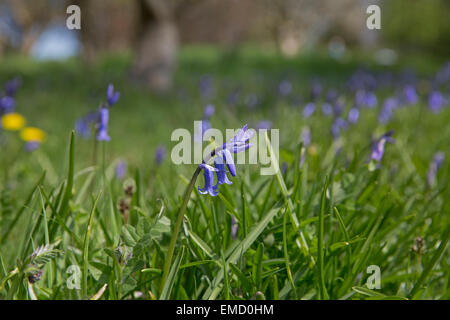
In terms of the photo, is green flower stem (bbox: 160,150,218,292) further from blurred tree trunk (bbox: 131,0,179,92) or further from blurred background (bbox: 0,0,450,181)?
blurred tree trunk (bbox: 131,0,179,92)

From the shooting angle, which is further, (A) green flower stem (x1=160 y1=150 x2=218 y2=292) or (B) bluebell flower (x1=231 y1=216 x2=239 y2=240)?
(B) bluebell flower (x1=231 y1=216 x2=239 y2=240)

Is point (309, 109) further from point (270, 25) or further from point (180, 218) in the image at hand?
point (270, 25)

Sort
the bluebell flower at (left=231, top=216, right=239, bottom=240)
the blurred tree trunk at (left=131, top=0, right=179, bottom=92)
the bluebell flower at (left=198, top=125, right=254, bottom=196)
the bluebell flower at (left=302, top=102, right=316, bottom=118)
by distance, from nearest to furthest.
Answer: the bluebell flower at (left=198, top=125, right=254, bottom=196) → the bluebell flower at (left=231, top=216, right=239, bottom=240) → the bluebell flower at (left=302, top=102, right=316, bottom=118) → the blurred tree trunk at (left=131, top=0, right=179, bottom=92)

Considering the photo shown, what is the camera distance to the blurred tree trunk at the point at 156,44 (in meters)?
7.56

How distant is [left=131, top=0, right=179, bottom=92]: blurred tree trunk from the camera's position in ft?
24.8

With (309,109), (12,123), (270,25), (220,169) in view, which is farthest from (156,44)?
(270,25)

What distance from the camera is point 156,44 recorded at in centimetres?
760

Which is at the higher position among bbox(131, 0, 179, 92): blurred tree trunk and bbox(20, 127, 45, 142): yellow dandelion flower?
bbox(131, 0, 179, 92): blurred tree trunk

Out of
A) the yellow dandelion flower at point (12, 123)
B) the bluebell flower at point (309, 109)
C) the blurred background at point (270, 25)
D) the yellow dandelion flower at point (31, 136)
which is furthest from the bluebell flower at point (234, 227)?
the blurred background at point (270, 25)

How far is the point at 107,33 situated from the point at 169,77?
20.5m

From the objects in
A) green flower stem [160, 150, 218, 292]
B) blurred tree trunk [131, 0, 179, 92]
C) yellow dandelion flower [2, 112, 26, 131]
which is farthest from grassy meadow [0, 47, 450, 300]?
blurred tree trunk [131, 0, 179, 92]

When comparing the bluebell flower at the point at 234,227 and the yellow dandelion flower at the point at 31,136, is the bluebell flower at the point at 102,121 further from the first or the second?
the yellow dandelion flower at the point at 31,136


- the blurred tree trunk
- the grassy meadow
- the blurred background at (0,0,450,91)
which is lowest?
the grassy meadow

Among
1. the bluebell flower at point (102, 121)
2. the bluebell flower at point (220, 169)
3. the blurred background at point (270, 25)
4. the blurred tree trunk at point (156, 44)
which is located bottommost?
the bluebell flower at point (220, 169)
